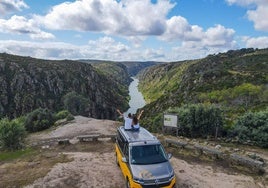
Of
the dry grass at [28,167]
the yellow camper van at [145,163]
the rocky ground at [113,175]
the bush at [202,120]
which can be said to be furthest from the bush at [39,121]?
the yellow camper van at [145,163]

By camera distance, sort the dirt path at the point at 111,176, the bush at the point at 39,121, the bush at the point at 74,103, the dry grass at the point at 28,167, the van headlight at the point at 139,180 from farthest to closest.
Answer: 1. the bush at the point at 74,103
2. the bush at the point at 39,121
3. the dry grass at the point at 28,167
4. the dirt path at the point at 111,176
5. the van headlight at the point at 139,180

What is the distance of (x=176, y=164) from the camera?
1648 cm

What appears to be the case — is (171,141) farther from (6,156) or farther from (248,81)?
(248,81)

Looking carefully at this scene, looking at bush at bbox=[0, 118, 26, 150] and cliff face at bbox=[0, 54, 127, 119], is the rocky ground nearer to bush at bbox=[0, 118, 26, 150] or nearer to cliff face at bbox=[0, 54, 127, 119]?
bush at bbox=[0, 118, 26, 150]

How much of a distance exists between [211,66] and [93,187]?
120m

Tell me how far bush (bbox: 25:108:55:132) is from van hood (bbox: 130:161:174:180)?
30.5 meters

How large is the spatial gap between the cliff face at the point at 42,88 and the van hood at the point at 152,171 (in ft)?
266

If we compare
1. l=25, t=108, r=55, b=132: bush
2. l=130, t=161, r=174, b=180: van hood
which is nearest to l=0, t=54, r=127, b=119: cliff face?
l=25, t=108, r=55, b=132: bush

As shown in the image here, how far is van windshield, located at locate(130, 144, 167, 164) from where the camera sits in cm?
1239

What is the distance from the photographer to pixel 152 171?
11.7 m

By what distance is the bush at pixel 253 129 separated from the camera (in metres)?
20.9

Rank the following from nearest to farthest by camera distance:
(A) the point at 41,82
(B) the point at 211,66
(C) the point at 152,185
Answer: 1. (C) the point at 152,185
2. (A) the point at 41,82
3. (B) the point at 211,66

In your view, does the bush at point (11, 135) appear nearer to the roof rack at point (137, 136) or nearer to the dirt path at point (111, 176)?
the dirt path at point (111, 176)

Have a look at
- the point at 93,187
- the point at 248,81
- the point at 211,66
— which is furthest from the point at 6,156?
the point at 211,66
